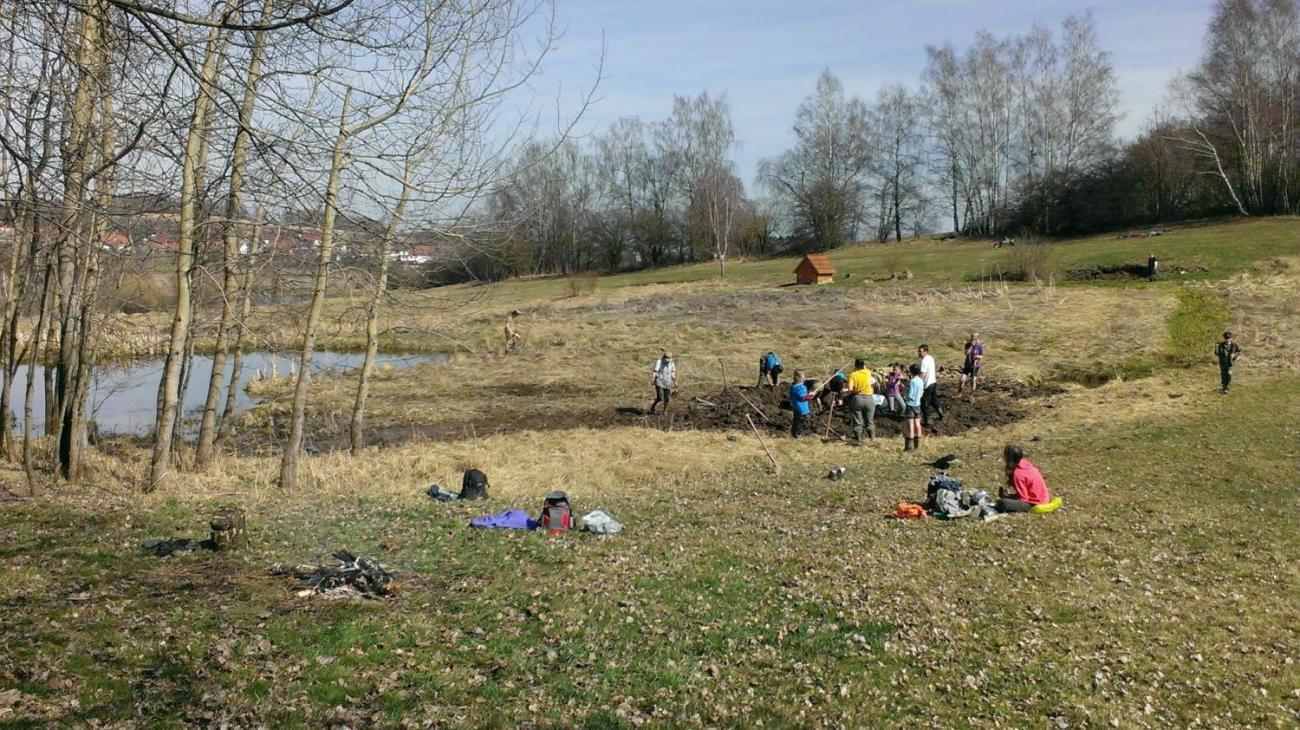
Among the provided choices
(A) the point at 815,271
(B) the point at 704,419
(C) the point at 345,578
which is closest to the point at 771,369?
(B) the point at 704,419

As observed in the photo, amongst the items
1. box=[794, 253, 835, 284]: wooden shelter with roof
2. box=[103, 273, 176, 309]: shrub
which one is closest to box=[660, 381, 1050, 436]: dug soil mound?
box=[103, 273, 176, 309]: shrub

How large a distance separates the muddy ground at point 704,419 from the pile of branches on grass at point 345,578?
13.9 m

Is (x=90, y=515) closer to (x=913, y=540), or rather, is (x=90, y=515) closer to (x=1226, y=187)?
(x=913, y=540)

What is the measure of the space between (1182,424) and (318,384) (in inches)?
1119

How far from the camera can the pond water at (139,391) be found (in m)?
26.5

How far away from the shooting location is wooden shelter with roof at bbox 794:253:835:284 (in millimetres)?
58656

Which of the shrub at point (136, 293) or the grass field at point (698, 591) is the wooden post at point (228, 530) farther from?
the shrub at point (136, 293)

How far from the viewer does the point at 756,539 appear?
12.1 meters

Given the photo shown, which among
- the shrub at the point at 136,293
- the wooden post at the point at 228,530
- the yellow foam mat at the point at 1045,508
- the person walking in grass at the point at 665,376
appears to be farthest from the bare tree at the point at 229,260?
the person walking in grass at the point at 665,376

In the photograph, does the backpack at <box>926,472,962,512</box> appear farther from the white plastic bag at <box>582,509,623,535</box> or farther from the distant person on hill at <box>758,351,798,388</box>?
the distant person on hill at <box>758,351,798,388</box>

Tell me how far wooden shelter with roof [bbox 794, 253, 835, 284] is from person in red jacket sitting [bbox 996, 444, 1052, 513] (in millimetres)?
45539

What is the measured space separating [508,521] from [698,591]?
410 cm

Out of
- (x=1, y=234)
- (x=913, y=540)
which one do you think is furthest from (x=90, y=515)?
(x=913, y=540)

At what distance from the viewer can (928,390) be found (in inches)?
929
